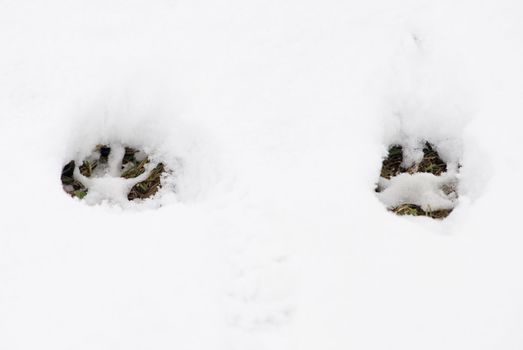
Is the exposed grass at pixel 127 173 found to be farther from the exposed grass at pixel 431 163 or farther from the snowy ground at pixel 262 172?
the exposed grass at pixel 431 163

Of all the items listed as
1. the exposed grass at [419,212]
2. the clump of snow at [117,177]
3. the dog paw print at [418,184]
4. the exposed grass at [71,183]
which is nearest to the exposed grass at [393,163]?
the dog paw print at [418,184]

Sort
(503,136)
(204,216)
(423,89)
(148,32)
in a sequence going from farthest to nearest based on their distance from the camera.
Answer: (148,32), (423,89), (503,136), (204,216)

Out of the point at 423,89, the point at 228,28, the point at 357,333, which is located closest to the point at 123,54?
the point at 228,28

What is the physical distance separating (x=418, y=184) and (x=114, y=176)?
1121mm

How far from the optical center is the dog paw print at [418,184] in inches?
70.1

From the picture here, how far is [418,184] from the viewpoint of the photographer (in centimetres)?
184

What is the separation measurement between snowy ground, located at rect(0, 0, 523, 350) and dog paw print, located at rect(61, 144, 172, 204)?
65 millimetres

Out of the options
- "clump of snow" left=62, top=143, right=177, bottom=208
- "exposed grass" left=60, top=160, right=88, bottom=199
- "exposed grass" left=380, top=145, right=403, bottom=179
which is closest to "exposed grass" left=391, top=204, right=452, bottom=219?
"exposed grass" left=380, top=145, right=403, bottom=179

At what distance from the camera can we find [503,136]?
1.72m

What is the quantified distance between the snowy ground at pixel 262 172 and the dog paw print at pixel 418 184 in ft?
0.21

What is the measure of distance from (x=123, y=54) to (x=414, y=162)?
3.85ft

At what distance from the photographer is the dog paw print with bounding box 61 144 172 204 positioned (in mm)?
1834

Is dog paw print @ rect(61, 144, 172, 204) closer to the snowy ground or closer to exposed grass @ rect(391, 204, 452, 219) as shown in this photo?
the snowy ground

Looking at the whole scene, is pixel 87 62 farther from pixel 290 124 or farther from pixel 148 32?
pixel 290 124
